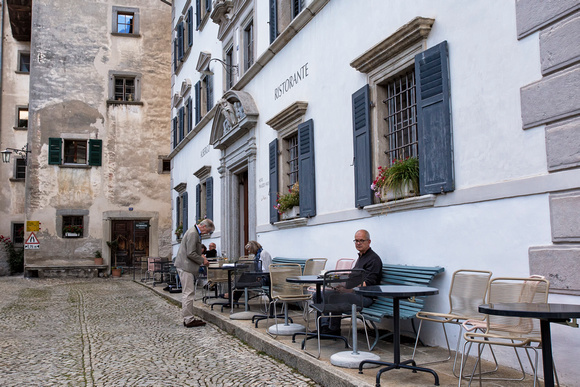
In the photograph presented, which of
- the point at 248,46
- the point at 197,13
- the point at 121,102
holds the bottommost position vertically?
the point at 248,46

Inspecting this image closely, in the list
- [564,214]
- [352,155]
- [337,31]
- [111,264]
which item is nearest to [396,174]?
[352,155]

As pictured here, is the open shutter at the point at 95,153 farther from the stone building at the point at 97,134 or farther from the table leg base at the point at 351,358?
the table leg base at the point at 351,358

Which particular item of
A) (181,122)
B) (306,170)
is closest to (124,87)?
(181,122)

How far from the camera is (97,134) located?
75.5 feet

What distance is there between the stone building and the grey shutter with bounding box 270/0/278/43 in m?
13.9

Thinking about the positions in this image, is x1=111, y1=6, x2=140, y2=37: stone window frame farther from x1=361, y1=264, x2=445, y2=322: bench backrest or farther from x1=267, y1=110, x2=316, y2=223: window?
x1=361, y1=264, x2=445, y2=322: bench backrest

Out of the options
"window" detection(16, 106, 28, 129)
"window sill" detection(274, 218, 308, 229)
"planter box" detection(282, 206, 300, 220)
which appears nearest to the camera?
"window sill" detection(274, 218, 308, 229)

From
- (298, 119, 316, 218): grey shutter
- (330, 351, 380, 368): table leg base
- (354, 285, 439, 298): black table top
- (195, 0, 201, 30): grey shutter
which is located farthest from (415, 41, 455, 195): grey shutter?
(195, 0, 201, 30): grey shutter

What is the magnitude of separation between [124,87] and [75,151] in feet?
11.0

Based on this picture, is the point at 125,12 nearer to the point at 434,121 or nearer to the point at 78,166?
the point at 78,166

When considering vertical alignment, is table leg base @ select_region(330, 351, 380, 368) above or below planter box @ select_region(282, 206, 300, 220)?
below

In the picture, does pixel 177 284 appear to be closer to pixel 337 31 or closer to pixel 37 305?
pixel 37 305

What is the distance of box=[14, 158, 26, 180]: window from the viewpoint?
86.5 feet

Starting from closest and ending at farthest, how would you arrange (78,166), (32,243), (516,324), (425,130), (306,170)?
(516,324) → (425,130) → (306,170) → (32,243) → (78,166)
